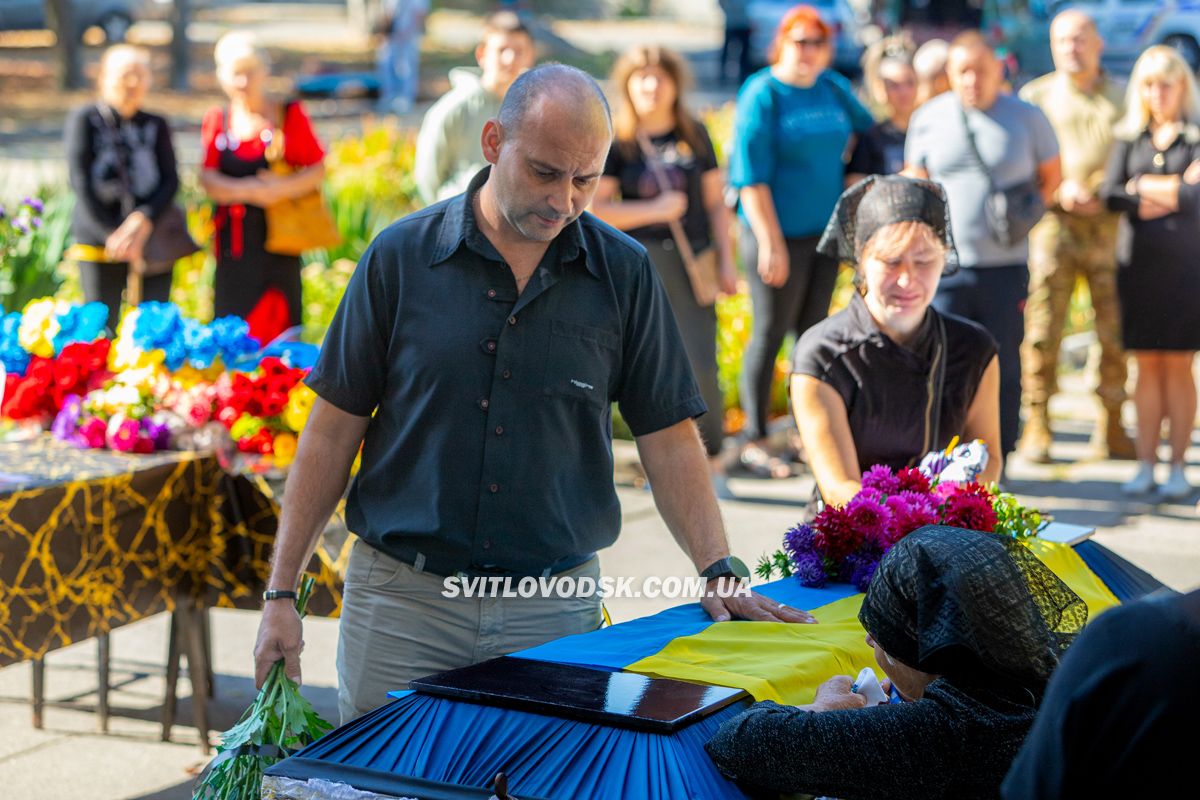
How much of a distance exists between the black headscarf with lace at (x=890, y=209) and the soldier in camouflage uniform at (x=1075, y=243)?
452cm

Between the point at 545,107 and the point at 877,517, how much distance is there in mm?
1283

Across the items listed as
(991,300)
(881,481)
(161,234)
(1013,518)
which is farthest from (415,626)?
(161,234)

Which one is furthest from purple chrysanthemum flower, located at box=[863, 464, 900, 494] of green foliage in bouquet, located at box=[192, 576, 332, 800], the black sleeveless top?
green foliage in bouquet, located at box=[192, 576, 332, 800]

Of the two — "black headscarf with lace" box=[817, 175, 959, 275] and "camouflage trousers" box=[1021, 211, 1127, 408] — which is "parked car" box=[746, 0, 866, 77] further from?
"black headscarf with lace" box=[817, 175, 959, 275]

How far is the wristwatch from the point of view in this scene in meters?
3.40

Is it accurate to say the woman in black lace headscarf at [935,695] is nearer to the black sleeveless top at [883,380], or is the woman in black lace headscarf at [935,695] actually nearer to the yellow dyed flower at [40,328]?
the black sleeveless top at [883,380]

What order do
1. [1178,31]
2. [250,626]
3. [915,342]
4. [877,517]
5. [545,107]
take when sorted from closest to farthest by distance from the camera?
[545,107], [877,517], [915,342], [250,626], [1178,31]

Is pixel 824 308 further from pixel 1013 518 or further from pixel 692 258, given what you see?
pixel 1013 518

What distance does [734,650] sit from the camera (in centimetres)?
311

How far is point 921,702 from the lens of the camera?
2.55m

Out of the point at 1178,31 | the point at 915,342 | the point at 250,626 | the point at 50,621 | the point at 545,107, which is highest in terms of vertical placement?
the point at 1178,31

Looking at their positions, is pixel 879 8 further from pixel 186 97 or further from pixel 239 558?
pixel 239 558

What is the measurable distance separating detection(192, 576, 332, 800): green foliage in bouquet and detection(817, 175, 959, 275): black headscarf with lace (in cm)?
205

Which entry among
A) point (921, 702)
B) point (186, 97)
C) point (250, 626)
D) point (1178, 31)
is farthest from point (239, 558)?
point (186, 97)
